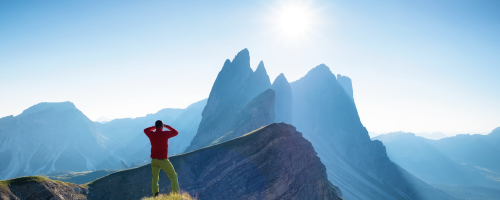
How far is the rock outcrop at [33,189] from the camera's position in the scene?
2702 cm

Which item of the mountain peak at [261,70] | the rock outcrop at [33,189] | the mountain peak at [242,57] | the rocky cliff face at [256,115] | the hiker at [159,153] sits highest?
the mountain peak at [242,57]

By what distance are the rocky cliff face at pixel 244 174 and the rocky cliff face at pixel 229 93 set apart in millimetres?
79032

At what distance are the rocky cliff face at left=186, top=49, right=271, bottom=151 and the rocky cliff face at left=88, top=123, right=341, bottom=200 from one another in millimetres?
79032

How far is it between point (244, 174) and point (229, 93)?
12309cm

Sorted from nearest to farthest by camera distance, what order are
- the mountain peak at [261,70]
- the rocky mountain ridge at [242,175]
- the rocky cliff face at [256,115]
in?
1. the rocky mountain ridge at [242,175]
2. the rocky cliff face at [256,115]
3. the mountain peak at [261,70]

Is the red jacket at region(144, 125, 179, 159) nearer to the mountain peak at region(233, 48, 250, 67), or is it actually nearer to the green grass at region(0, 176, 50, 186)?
the green grass at region(0, 176, 50, 186)

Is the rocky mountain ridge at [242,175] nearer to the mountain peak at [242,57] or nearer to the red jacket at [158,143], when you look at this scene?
the red jacket at [158,143]

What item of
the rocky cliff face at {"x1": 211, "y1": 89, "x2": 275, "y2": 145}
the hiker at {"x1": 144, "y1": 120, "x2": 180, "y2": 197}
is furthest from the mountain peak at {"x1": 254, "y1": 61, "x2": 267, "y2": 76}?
the hiker at {"x1": 144, "y1": 120, "x2": 180, "y2": 197}

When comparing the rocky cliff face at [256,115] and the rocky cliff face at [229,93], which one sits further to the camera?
the rocky cliff face at [229,93]

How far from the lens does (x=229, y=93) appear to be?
168 m

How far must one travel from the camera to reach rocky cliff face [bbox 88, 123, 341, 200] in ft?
143

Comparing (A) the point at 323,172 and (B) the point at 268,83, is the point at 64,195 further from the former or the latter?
(B) the point at 268,83

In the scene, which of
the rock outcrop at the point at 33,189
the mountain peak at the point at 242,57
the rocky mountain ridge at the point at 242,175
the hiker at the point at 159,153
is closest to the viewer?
the hiker at the point at 159,153

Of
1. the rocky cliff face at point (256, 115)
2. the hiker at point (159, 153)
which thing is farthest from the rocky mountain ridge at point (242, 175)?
the rocky cliff face at point (256, 115)
